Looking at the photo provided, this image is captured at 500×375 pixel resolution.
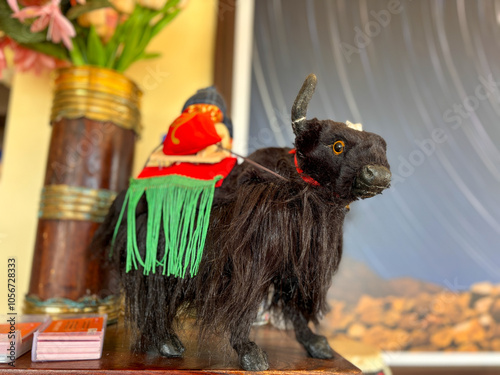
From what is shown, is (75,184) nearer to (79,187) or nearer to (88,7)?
(79,187)

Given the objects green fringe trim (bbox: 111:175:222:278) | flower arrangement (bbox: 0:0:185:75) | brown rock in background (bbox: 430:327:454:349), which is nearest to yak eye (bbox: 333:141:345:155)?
green fringe trim (bbox: 111:175:222:278)

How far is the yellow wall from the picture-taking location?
3.84 ft

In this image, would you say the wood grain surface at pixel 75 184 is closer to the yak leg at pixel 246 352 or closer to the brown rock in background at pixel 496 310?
the yak leg at pixel 246 352

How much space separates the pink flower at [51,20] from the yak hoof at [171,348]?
680 mm

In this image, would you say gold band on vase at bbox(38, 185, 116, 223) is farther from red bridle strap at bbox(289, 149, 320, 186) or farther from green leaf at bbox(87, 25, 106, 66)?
red bridle strap at bbox(289, 149, 320, 186)

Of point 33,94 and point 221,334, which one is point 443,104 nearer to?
point 221,334

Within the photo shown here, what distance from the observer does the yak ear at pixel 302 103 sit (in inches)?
23.9

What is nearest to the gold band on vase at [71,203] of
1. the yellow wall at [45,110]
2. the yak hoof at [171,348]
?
the yellow wall at [45,110]

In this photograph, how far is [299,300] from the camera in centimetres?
73

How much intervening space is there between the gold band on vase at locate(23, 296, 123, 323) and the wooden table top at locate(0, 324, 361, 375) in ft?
0.57

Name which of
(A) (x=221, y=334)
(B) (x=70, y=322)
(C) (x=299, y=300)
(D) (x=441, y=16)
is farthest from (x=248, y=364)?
(D) (x=441, y=16)

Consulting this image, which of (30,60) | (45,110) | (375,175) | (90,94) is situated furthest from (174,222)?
(45,110)

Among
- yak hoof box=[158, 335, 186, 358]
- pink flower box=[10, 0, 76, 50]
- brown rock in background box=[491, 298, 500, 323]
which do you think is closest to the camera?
yak hoof box=[158, 335, 186, 358]

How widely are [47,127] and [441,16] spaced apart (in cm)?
120
